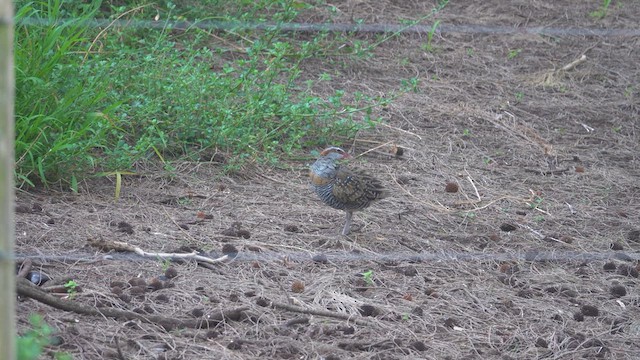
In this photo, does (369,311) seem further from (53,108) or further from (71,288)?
(53,108)

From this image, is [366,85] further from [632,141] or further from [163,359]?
[163,359]

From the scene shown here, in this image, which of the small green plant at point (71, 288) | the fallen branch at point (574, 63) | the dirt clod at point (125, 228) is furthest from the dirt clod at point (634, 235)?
the small green plant at point (71, 288)

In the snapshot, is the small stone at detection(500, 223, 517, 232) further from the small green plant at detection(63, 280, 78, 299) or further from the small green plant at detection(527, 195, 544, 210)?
the small green plant at detection(63, 280, 78, 299)

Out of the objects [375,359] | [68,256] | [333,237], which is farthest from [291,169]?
[375,359]

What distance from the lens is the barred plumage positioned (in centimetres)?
602

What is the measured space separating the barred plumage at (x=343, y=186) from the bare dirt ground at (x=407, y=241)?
0.24 metres

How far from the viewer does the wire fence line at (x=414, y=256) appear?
17.6 feet

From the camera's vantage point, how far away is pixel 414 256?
5902 millimetres

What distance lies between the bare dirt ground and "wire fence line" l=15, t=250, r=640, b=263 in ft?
0.05

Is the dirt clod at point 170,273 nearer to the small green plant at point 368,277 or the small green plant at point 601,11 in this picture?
the small green plant at point 368,277

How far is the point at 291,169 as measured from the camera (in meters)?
7.27

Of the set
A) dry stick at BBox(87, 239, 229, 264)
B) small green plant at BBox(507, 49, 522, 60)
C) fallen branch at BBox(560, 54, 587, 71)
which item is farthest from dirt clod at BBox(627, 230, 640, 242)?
small green plant at BBox(507, 49, 522, 60)

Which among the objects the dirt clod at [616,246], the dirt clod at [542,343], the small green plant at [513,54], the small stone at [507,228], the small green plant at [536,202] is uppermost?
the dirt clod at [542,343]

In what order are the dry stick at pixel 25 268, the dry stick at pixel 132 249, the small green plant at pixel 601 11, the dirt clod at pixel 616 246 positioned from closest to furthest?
the dry stick at pixel 25 268 → the dry stick at pixel 132 249 → the dirt clod at pixel 616 246 → the small green plant at pixel 601 11
